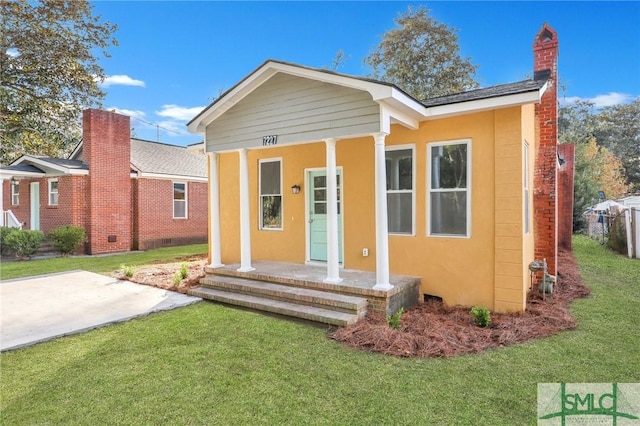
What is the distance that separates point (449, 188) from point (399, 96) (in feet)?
6.18

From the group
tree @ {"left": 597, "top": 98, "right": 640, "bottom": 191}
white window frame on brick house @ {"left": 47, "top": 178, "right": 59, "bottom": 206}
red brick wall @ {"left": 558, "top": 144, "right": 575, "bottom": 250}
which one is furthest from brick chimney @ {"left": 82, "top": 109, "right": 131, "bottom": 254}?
tree @ {"left": 597, "top": 98, "right": 640, "bottom": 191}

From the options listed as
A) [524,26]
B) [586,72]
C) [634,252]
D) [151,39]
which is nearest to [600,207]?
[634,252]

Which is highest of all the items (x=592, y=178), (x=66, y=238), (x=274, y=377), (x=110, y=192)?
(x=592, y=178)

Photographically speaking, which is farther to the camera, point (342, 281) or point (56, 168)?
point (56, 168)

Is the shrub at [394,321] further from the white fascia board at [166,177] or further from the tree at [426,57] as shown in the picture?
the tree at [426,57]

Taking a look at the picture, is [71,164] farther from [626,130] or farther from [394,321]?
[626,130]

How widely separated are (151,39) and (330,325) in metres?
17.3

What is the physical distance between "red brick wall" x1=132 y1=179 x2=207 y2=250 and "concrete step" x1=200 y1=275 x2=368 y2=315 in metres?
8.78

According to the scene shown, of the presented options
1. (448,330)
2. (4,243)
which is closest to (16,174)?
(4,243)

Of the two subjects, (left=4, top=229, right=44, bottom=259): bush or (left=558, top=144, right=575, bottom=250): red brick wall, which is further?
(left=558, top=144, right=575, bottom=250): red brick wall

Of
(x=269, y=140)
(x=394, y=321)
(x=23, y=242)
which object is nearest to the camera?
(x=394, y=321)

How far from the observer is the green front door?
7355mm

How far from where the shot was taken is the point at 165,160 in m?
16.3

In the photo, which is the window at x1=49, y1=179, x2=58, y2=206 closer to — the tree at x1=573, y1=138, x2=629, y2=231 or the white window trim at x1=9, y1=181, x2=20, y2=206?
the white window trim at x1=9, y1=181, x2=20, y2=206
